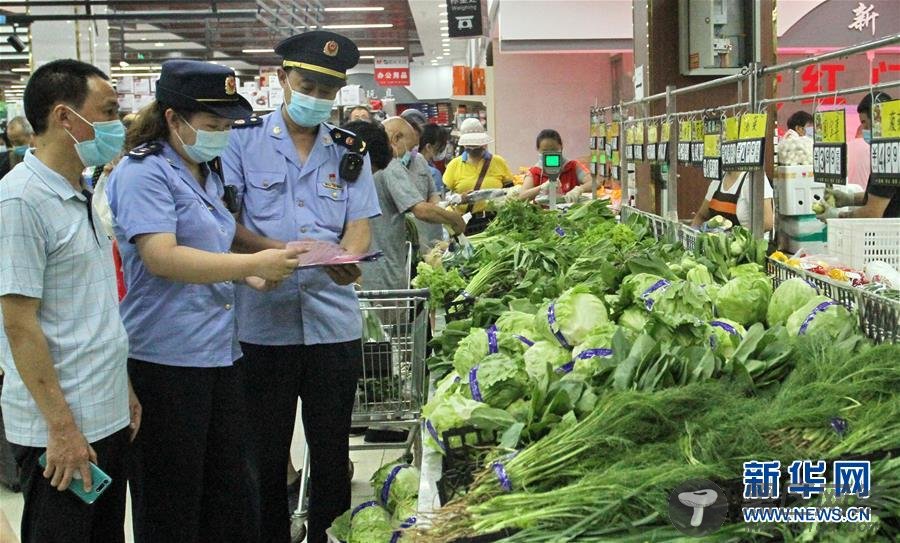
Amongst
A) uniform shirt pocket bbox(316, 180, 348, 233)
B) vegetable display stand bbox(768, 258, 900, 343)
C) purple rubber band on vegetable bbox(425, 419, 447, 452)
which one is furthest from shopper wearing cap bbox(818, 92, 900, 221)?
purple rubber band on vegetable bbox(425, 419, 447, 452)

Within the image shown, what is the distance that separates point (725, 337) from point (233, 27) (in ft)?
54.0

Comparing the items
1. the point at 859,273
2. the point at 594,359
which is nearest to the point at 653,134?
the point at 859,273

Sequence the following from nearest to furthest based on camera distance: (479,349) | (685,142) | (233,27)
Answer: (479,349) < (685,142) < (233,27)

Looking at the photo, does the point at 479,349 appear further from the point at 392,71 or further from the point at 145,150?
the point at 392,71

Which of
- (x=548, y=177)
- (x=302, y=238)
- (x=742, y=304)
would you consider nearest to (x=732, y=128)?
(x=742, y=304)

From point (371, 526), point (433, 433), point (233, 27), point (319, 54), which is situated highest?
point (233, 27)

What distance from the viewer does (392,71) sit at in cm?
2844

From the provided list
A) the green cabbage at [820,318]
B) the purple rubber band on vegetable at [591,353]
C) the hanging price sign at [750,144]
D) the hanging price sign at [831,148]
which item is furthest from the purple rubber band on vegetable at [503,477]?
the hanging price sign at [750,144]

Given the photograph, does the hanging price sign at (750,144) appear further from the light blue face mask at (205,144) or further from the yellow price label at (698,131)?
the light blue face mask at (205,144)

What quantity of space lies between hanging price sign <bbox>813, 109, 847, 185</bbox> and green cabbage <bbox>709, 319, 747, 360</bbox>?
0.64m

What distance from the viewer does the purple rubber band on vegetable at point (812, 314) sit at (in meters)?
2.58

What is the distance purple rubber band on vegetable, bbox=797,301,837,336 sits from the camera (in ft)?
8.47

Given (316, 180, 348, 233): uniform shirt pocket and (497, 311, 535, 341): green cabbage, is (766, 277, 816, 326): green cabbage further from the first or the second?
(316, 180, 348, 233): uniform shirt pocket

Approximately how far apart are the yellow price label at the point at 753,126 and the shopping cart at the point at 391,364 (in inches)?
52.2
